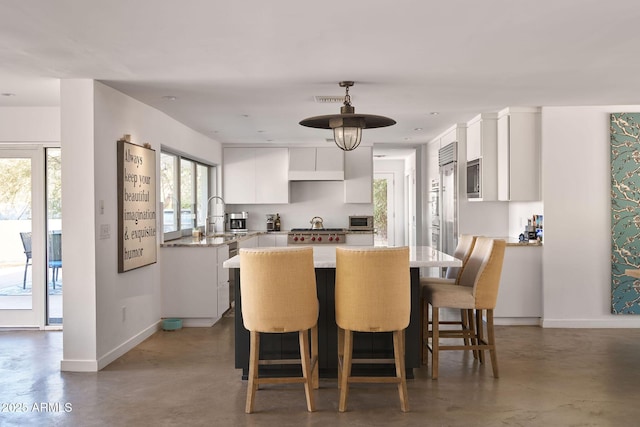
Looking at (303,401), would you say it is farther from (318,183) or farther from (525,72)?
(318,183)

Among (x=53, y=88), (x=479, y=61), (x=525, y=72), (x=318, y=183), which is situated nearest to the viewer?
(x=479, y=61)

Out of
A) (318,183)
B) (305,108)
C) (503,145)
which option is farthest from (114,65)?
(318,183)

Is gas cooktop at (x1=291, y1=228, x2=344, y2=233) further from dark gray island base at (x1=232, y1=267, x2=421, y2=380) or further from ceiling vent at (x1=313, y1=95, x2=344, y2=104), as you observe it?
dark gray island base at (x1=232, y1=267, x2=421, y2=380)

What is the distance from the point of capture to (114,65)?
4.05 metres

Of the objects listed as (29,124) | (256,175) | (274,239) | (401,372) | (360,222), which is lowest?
(401,372)

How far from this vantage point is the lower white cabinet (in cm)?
612

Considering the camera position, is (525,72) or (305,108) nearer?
(525,72)

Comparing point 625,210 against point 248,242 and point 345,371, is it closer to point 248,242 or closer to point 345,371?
point 345,371

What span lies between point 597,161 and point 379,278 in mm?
3502

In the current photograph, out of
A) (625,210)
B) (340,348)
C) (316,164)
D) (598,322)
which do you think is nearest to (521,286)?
(598,322)

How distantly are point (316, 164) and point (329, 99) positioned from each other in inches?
139

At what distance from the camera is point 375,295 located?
3.54 meters

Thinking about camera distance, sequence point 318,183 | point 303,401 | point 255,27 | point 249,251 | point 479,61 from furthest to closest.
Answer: point 318,183 → point 479,61 → point 303,401 → point 249,251 → point 255,27

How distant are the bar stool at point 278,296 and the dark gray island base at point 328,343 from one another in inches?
19.5
